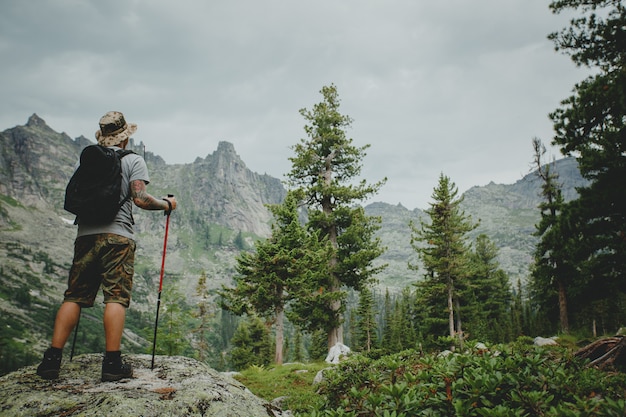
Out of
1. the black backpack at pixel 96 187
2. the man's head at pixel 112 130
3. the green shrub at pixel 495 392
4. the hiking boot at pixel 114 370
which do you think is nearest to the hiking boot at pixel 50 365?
the hiking boot at pixel 114 370

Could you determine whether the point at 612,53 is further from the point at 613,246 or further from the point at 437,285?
the point at 437,285

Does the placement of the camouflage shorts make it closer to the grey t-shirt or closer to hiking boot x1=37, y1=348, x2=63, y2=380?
the grey t-shirt

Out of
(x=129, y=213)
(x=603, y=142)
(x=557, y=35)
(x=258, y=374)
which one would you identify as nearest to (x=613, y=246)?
(x=603, y=142)

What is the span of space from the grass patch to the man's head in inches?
297

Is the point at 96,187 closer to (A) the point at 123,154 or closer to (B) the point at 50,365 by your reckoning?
Result: (A) the point at 123,154

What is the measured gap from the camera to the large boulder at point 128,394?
3.08 meters

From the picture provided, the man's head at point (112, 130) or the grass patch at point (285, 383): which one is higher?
the man's head at point (112, 130)

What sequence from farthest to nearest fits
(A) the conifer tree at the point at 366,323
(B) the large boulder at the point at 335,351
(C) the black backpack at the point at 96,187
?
(A) the conifer tree at the point at 366,323
(B) the large boulder at the point at 335,351
(C) the black backpack at the point at 96,187

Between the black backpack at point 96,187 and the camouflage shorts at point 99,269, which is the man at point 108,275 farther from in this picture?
the black backpack at point 96,187

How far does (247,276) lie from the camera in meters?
18.8

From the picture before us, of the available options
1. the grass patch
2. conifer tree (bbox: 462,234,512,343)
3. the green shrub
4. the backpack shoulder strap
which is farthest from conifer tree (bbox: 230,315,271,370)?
the green shrub

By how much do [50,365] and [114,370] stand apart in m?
0.68

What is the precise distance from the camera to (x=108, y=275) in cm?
402

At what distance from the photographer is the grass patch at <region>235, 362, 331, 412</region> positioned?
9.61 metres
